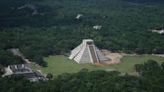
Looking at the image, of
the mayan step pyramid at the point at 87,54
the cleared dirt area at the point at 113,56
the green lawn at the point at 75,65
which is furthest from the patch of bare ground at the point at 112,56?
the mayan step pyramid at the point at 87,54

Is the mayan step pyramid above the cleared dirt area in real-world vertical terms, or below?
above

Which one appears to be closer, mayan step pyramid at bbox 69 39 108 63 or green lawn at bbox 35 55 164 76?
green lawn at bbox 35 55 164 76

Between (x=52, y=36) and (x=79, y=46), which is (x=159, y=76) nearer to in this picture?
(x=79, y=46)

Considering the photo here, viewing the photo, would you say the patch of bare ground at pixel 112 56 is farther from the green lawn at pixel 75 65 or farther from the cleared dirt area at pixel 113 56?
the green lawn at pixel 75 65

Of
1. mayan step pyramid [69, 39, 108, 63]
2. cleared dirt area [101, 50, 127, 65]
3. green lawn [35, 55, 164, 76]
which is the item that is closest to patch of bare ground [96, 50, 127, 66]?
cleared dirt area [101, 50, 127, 65]

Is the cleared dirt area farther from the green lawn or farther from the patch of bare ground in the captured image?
the green lawn

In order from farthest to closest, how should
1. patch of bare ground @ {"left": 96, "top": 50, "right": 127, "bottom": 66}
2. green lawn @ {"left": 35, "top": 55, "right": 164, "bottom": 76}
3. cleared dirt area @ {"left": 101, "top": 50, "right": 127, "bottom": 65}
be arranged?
cleared dirt area @ {"left": 101, "top": 50, "right": 127, "bottom": 65} → patch of bare ground @ {"left": 96, "top": 50, "right": 127, "bottom": 66} → green lawn @ {"left": 35, "top": 55, "right": 164, "bottom": 76}
